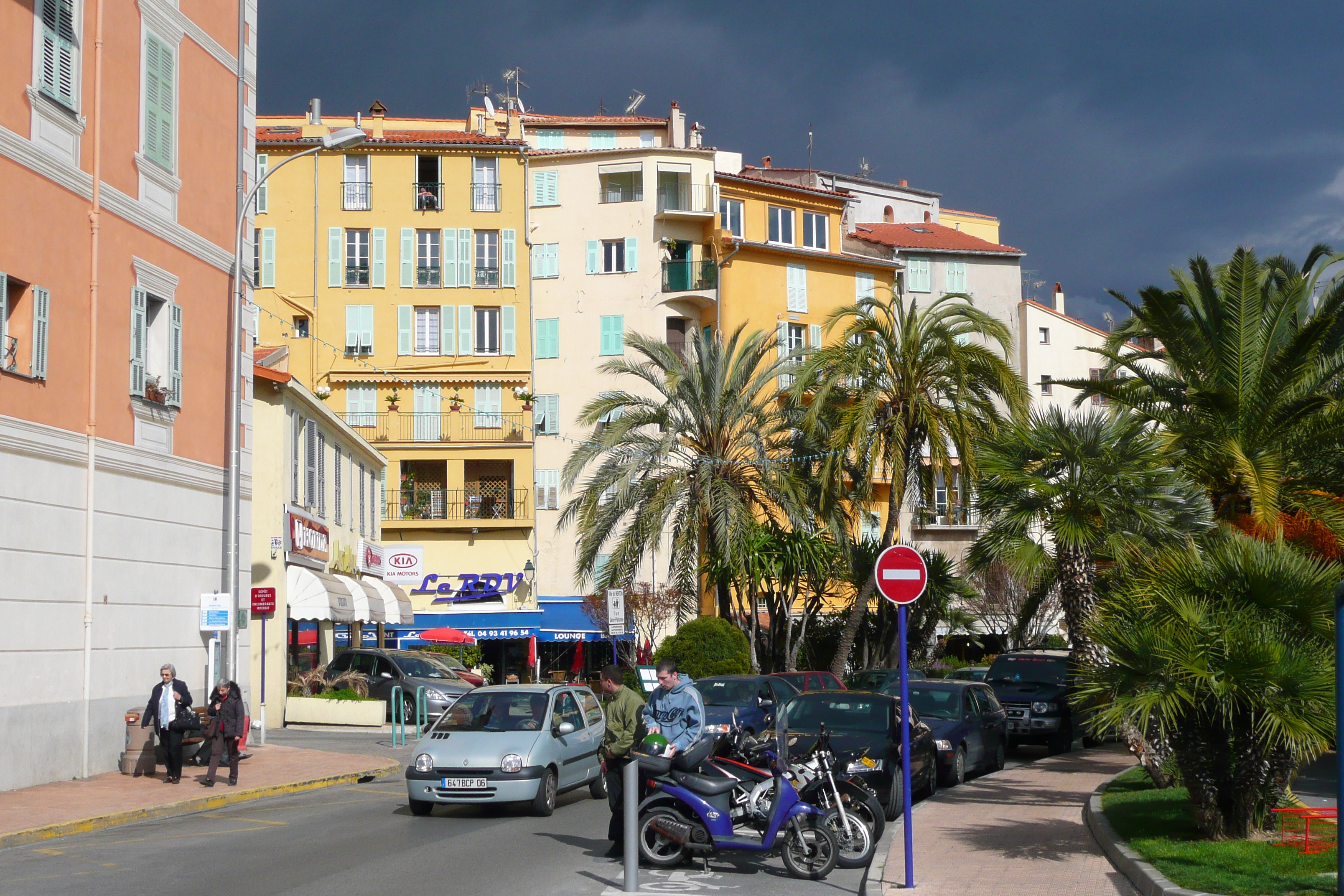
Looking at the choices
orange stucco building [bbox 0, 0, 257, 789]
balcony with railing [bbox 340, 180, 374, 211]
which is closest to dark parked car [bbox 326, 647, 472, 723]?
orange stucco building [bbox 0, 0, 257, 789]

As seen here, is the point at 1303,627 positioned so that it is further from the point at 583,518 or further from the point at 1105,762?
the point at 583,518

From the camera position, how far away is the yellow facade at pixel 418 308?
54.2 metres

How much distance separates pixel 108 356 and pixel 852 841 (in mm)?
13687

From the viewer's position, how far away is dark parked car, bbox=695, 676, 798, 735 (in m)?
19.8

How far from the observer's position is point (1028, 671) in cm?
2808

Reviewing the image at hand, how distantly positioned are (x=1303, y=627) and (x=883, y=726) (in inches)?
245

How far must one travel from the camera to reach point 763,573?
34.5 meters

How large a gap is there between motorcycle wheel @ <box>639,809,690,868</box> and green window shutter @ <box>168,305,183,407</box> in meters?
12.9

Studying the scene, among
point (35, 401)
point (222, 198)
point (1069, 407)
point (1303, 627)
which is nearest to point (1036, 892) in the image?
point (1303, 627)

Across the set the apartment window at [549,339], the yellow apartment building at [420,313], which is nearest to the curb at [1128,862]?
the yellow apartment building at [420,313]

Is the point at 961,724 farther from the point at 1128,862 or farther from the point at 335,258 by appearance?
the point at 335,258

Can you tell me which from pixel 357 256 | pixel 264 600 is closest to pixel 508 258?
pixel 357 256

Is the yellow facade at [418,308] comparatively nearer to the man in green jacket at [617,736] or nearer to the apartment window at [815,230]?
the apartment window at [815,230]

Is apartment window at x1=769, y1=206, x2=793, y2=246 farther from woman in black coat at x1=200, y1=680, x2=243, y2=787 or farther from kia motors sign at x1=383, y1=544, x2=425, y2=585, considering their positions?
woman in black coat at x1=200, y1=680, x2=243, y2=787
